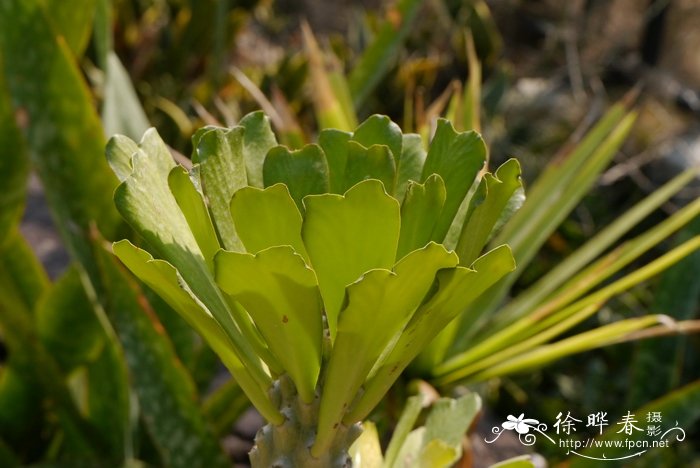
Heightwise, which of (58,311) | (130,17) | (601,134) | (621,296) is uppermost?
(130,17)

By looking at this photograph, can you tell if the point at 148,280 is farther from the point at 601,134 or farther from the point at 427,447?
the point at 601,134

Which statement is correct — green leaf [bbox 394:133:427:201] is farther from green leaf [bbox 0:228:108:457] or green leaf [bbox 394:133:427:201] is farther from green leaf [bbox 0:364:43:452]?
green leaf [bbox 0:364:43:452]

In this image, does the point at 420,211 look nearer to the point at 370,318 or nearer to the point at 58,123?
the point at 370,318

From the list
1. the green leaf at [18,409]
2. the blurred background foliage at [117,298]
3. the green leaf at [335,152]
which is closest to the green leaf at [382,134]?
the green leaf at [335,152]

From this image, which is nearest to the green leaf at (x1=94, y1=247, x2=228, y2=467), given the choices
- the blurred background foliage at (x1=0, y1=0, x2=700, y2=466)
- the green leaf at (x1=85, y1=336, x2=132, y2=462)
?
the blurred background foliage at (x1=0, y1=0, x2=700, y2=466)

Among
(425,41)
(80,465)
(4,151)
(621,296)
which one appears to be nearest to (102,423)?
(80,465)

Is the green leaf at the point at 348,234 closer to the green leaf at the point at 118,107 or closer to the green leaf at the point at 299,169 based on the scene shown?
the green leaf at the point at 299,169
